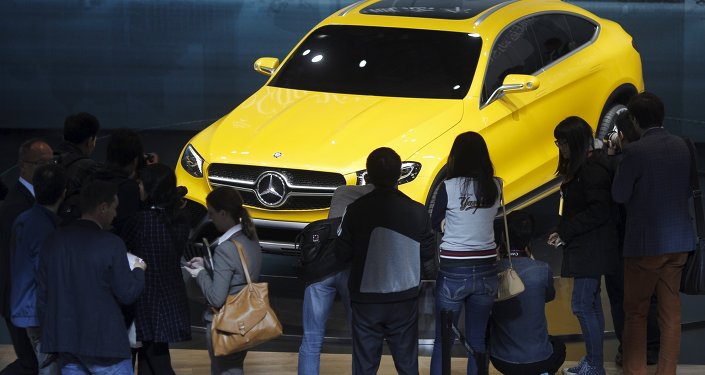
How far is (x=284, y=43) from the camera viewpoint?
45.4ft

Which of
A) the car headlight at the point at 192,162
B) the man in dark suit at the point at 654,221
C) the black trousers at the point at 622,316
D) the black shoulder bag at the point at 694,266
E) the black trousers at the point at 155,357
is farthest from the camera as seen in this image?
the car headlight at the point at 192,162

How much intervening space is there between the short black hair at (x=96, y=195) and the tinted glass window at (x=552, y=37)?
4912mm

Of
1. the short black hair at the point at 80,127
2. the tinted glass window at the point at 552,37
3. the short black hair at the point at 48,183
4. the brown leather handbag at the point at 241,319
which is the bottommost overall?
the brown leather handbag at the point at 241,319

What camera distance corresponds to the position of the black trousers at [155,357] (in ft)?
21.8

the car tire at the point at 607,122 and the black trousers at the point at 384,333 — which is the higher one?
the car tire at the point at 607,122

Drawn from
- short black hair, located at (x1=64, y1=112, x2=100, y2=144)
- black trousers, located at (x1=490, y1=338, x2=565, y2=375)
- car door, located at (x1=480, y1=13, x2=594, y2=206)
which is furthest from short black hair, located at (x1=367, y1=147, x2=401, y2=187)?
car door, located at (x1=480, y1=13, x2=594, y2=206)

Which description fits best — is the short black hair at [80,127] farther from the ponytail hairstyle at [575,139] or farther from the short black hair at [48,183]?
the ponytail hairstyle at [575,139]

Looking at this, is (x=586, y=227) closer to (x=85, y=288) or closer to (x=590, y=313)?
(x=590, y=313)

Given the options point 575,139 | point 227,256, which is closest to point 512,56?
point 575,139

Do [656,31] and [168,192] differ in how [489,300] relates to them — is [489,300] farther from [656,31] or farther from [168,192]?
[656,31]

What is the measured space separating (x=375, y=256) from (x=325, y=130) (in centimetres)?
286

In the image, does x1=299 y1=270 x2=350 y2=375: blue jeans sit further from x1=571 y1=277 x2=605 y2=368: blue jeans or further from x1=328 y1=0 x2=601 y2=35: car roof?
x1=328 y1=0 x2=601 y2=35: car roof

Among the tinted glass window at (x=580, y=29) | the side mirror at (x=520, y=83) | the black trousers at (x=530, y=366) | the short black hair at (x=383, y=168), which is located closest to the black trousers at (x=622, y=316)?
the black trousers at (x=530, y=366)

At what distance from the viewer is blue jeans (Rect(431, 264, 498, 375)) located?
22.2ft
